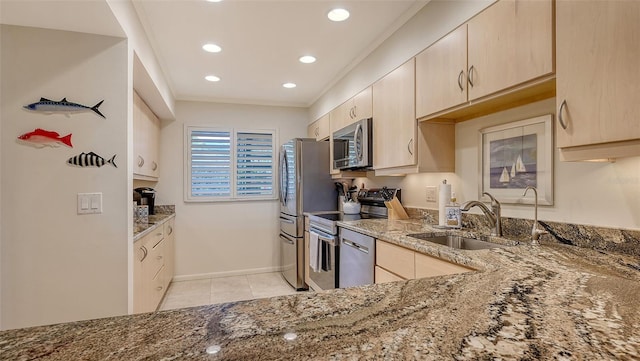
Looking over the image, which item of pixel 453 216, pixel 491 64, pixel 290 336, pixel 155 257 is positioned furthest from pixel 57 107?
pixel 453 216

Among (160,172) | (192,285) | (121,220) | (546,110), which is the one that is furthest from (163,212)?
(546,110)

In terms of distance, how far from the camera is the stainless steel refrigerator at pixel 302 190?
382 cm

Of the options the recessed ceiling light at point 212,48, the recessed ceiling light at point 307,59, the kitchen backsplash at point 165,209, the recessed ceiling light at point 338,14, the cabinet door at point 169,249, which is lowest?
the cabinet door at point 169,249

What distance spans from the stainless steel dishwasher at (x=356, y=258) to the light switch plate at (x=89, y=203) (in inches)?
63.5

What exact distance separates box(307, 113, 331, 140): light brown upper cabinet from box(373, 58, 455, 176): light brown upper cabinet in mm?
1349

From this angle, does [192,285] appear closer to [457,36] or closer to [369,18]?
[369,18]

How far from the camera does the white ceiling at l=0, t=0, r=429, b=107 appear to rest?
1.73 m

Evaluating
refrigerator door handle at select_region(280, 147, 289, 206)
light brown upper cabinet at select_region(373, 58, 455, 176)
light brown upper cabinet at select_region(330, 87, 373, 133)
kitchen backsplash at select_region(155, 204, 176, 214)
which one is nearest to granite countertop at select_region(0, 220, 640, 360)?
light brown upper cabinet at select_region(373, 58, 455, 176)

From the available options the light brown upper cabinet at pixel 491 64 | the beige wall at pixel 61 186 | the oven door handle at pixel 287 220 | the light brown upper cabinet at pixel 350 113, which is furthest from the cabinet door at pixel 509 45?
the oven door handle at pixel 287 220

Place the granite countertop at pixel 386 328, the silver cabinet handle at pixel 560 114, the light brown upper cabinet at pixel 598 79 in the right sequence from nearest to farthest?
the granite countertop at pixel 386 328 → the light brown upper cabinet at pixel 598 79 → the silver cabinet handle at pixel 560 114

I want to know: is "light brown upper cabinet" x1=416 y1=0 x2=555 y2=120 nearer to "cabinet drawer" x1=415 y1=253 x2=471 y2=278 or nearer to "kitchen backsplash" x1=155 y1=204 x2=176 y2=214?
"cabinet drawer" x1=415 y1=253 x2=471 y2=278

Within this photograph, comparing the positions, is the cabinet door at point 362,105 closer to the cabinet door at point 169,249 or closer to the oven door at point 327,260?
the oven door at point 327,260

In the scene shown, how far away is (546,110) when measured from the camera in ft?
5.68

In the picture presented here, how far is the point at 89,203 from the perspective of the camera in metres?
1.84
